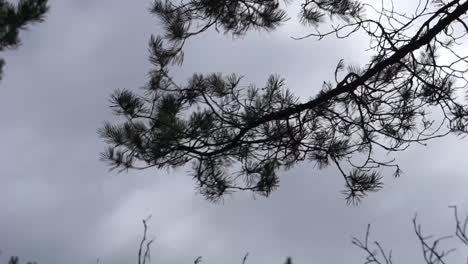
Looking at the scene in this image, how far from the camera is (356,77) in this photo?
3525 millimetres

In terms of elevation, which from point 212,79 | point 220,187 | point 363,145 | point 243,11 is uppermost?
point 243,11

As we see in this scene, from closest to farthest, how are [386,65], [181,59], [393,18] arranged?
[386,65] < [393,18] < [181,59]

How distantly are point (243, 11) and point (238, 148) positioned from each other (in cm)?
96

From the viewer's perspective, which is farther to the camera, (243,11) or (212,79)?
(243,11)

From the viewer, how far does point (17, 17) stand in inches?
228

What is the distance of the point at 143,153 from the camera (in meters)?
3.78

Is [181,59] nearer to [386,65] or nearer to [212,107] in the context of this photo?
[212,107]

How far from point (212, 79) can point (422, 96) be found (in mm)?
1205

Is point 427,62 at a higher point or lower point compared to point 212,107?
higher

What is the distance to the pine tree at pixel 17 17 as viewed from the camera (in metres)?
5.75

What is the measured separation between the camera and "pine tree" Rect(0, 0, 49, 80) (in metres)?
5.75

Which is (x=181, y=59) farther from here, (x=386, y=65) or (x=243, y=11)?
(x=386, y=65)

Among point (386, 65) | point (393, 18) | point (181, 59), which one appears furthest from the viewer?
point (181, 59)

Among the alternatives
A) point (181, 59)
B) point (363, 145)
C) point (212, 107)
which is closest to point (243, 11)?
point (181, 59)
